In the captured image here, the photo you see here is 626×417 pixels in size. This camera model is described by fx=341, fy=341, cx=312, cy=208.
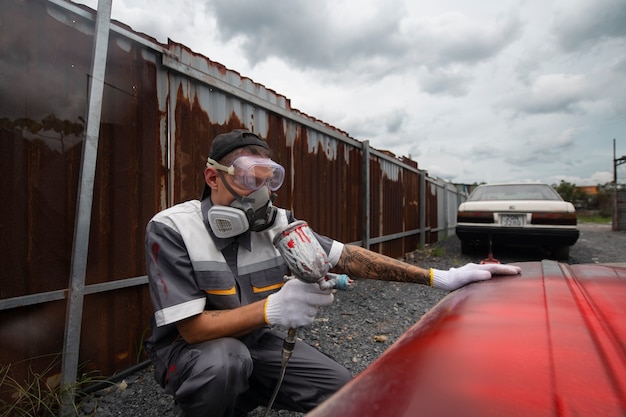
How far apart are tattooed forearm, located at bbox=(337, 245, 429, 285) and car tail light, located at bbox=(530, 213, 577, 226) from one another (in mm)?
5091

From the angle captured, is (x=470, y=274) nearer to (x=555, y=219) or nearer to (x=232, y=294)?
(x=232, y=294)

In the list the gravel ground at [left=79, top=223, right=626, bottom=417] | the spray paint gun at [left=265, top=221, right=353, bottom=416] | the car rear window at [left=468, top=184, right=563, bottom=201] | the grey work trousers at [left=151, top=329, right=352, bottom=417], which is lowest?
the gravel ground at [left=79, top=223, right=626, bottom=417]

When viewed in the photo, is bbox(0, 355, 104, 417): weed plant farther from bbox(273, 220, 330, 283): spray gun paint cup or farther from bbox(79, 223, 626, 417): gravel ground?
bbox(273, 220, 330, 283): spray gun paint cup

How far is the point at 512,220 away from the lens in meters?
6.07

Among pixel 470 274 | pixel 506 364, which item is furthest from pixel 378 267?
pixel 506 364

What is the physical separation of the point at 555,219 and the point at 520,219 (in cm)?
51

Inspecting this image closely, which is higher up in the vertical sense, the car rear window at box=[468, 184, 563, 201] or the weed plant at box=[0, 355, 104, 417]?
the car rear window at box=[468, 184, 563, 201]

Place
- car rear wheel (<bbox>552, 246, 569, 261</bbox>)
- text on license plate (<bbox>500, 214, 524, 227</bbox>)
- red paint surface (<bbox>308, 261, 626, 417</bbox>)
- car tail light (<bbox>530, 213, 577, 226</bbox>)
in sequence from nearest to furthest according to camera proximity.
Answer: red paint surface (<bbox>308, 261, 626, 417</bbox>) → car tail light (<bbox>530, 213, 577, 226</bbox>) → text on license plate (<bbox>500, 214, 524, 227</bbox>) → car rear wheel (<bbox>552, 246, 569, 261</bbox>)

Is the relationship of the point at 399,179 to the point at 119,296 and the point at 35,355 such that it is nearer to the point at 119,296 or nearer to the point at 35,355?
the point at 119,296

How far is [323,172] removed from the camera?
14.9 ft

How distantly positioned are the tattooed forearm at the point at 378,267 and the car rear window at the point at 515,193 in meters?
5.61

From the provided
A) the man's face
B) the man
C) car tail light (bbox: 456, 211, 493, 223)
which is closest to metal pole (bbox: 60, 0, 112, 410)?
the man

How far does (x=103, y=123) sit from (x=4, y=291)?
1.07m

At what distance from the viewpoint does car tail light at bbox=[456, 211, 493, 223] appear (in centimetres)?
628
